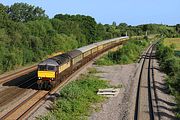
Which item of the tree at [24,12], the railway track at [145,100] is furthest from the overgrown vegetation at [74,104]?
the tree at [24,12]

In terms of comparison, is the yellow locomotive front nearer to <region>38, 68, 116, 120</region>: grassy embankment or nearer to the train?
the train

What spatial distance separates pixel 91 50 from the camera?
55.7 m

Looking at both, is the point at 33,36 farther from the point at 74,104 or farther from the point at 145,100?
the point at 74,104

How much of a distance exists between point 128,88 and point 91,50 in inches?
980

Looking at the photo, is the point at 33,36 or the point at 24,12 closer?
the point at 33,36

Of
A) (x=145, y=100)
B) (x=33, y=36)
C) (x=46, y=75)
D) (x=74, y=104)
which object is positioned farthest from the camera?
(x=33, y=36)

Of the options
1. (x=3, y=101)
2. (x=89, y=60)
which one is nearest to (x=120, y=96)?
(x=3, y=101)

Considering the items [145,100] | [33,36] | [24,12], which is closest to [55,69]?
[145,100]

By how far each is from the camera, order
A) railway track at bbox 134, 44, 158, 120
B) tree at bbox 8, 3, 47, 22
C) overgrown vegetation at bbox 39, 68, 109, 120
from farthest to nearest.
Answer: tree at bbox 8, 3, 47, 22 < railway track at bbox 134, 44, 158, 120 < overgrown vegetation at bbox 39, 68, 109, 120

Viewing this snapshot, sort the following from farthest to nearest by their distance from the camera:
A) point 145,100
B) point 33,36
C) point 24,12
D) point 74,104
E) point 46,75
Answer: point 24,12
point 33,36
point 46,75
point 145,100
point 74,104

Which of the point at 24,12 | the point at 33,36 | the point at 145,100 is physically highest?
the point at 24,12

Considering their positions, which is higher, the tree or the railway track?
the tree

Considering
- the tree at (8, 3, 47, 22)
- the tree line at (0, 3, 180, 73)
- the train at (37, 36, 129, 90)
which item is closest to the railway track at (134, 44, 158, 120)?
the train at (37, 36, 129, 90)

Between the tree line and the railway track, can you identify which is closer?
the railway track
